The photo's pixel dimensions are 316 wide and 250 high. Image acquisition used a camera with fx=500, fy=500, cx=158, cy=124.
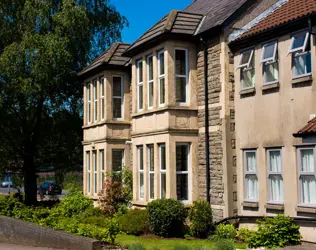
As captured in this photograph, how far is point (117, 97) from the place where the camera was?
22.7 m

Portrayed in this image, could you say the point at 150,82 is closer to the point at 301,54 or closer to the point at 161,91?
the point at 161,91

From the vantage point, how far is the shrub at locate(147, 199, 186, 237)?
1598 cm

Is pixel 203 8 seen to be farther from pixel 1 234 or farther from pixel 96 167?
pixel 1 234

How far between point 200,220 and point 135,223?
228 cm

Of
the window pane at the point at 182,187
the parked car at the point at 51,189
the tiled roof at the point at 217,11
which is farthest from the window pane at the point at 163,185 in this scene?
the parked car at the point at 51,189

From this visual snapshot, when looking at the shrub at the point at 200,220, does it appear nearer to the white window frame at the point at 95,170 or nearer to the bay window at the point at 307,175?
the bay window at the point at 307,175

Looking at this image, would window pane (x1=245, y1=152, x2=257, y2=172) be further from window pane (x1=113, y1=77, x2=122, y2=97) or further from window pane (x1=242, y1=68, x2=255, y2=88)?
window pane (x1=113, y1=77, x2=122, y2=97)

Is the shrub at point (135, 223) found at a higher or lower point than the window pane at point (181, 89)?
lower

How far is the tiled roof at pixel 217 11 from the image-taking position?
55.1 ft

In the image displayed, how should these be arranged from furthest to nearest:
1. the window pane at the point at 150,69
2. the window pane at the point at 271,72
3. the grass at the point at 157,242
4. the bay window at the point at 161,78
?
the window pane at the point at 150,69, the bay window at the point at 161,78, the window pane at the point at 271,72, the grass at the point at 157,242

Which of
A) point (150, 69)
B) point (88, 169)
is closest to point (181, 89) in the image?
point (150, 69)

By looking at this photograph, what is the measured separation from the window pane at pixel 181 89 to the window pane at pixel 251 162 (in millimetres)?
3313

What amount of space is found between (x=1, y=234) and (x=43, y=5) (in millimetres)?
15011

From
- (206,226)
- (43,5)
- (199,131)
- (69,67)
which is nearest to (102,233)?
(206,226)
